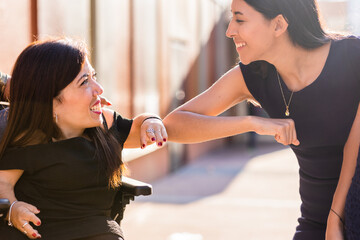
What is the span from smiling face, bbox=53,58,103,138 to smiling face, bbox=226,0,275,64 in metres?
0.59

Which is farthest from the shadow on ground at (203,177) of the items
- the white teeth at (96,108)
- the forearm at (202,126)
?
the white teeth at (96,108)

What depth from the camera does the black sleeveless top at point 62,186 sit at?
210cm

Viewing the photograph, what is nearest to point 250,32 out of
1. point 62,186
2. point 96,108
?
point 96,108

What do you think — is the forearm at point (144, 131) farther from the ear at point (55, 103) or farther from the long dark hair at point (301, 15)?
the long dark hair at point (301, 15)

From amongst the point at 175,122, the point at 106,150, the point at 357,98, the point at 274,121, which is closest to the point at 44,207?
the point at 106,150

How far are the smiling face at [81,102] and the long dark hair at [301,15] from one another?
0.70 meters

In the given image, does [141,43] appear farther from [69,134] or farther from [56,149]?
[56,149]

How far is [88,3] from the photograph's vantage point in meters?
5.42

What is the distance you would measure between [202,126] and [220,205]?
390 centimetres

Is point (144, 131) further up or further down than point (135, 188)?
further up

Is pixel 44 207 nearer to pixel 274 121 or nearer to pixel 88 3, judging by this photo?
pixel 274 121

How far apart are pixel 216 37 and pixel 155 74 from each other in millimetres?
5088

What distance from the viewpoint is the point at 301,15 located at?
2.06 meters

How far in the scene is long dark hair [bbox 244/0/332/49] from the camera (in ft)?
6.73
